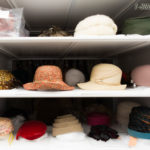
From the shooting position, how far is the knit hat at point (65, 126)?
107 centimetres

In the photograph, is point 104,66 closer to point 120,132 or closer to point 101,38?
point 101,38

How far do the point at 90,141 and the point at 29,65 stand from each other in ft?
3.15

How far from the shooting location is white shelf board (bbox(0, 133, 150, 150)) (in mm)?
947

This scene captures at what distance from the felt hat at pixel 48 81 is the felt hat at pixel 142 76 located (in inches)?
20.9

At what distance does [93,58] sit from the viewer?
1.69 metres

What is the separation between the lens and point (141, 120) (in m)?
1.00

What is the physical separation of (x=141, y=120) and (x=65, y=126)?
0.51m

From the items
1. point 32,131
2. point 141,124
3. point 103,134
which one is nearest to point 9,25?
point 32,131

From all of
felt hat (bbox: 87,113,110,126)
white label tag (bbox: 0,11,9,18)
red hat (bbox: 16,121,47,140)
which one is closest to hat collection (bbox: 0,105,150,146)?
red hat (bbox: 16,121,47,140)

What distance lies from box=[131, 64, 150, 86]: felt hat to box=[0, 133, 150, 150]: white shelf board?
0.38 m

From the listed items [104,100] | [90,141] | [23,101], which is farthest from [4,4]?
[104,100]

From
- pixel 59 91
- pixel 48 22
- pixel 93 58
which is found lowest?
pixel 59 91

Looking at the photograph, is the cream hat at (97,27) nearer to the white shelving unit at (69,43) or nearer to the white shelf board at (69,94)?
the white shelving unit at (69,43)

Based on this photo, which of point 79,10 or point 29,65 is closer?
point 79,10
